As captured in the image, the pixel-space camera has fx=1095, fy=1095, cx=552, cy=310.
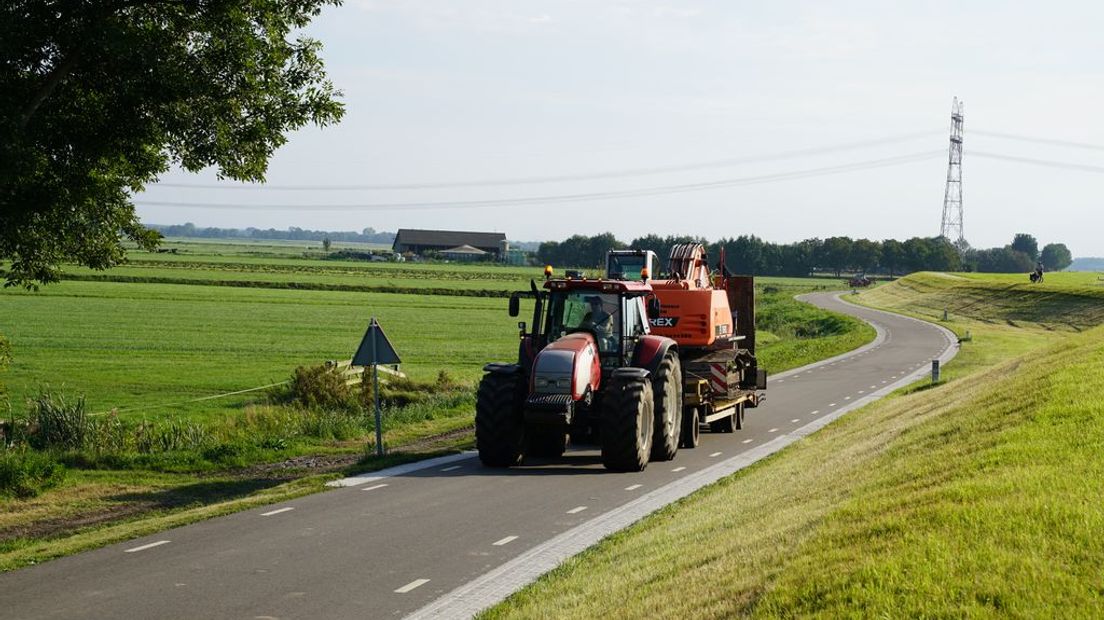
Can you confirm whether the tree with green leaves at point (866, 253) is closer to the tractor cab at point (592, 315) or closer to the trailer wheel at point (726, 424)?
the trailer wheel at point (726, 424)

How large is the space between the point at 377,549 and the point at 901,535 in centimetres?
653

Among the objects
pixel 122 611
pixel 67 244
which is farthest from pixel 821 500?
pixel 67 244

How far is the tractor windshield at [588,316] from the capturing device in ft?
64.0

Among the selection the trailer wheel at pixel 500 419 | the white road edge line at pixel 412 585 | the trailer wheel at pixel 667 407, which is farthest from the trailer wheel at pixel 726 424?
the white road edge line at pixel 412 585

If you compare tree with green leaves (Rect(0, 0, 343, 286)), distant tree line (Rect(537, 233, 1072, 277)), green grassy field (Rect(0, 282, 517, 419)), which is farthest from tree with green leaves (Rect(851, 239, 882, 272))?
tree with green leaves (Rect(0, 0, 343, 286))

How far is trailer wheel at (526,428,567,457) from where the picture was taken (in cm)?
2012

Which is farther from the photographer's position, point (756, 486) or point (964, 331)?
point (964, 331)

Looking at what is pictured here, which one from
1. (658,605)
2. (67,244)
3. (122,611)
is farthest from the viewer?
(67,244)

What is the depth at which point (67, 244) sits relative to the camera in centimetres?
1812

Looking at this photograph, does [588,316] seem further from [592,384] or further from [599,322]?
[592,384]

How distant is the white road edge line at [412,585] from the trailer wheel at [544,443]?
28.5 feet

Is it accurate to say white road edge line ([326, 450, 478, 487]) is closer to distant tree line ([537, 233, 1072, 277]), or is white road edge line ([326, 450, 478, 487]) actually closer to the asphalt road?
the asphalt road

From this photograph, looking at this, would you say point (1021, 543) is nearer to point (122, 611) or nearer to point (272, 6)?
point (122, 611)

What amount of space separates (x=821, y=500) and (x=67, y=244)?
12994 mm
